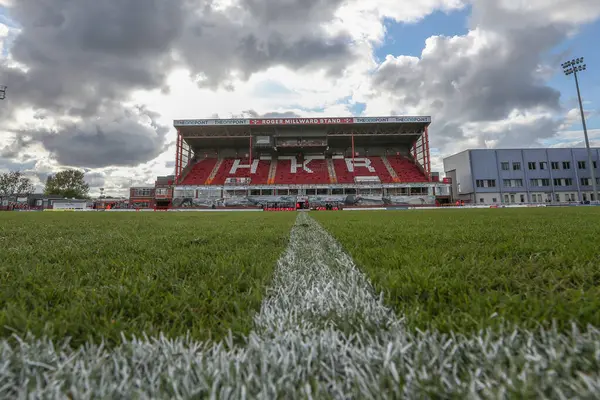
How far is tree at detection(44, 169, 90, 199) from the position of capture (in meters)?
54.2

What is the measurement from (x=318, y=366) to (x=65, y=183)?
70.0 m

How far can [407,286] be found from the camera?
3.69ft

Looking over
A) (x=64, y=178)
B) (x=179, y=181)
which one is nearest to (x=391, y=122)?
(x=179, y=181)

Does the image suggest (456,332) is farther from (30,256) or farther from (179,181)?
(179,181)

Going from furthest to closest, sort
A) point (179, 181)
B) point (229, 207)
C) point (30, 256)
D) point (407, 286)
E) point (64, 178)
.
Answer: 1. point (64, 178)
2. point (179, 181)
3. point (229, 207)
4. point (30, 256)
5. point (407, 286)

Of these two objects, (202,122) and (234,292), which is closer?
(234,292)

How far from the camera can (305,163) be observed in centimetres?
3684

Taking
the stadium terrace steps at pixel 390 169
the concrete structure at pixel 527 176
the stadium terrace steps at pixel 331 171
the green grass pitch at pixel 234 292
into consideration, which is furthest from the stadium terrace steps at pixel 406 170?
the green grass pitch at pixel 234 292

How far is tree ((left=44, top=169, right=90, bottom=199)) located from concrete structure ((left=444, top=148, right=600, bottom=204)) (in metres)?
65.3

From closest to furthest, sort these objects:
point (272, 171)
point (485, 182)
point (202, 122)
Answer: point (202, 122) < point (272, 171) < point (485, 182)

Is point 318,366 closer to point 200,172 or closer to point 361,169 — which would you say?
point 361,169

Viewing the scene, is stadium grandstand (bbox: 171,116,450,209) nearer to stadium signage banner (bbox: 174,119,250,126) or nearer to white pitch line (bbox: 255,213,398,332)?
stadium signage banner (bbox: 174,119,250,126)

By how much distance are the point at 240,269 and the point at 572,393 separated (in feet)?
4.23

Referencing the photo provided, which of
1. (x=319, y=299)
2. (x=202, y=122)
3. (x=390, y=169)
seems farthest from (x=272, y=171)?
(x=319, y=299)
